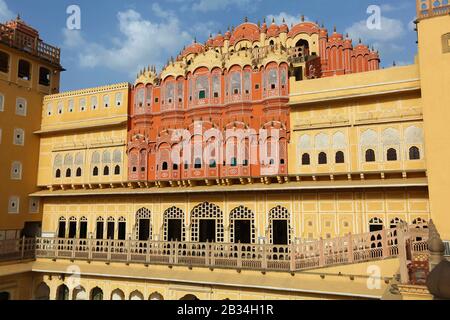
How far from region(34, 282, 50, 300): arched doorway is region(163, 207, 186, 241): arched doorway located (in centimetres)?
747

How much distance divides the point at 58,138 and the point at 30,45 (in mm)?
7227

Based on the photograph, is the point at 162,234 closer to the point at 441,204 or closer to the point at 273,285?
the point at 273,285

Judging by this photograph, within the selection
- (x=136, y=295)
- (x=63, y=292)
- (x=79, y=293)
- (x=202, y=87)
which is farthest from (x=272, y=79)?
(x=63, y=292)

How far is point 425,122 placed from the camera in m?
15.6

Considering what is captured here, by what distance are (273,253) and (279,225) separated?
373cm

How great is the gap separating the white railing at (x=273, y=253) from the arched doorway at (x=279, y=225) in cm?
187

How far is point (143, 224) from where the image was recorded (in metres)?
22.5

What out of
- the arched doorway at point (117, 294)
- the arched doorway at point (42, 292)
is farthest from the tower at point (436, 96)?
the arched doorway at point (42, 292)

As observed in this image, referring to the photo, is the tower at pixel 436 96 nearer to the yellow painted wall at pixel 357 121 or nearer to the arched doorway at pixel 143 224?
the yellow painted wall at pixel 357 121

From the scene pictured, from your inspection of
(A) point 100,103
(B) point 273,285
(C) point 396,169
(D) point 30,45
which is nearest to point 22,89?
(D) point 30,45

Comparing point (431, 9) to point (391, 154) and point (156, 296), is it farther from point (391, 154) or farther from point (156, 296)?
point (156, 296)

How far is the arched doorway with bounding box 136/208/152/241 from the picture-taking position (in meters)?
22.4

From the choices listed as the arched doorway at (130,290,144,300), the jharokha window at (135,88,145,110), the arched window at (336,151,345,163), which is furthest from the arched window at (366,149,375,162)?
the jharokha window at (135,88,145,110)

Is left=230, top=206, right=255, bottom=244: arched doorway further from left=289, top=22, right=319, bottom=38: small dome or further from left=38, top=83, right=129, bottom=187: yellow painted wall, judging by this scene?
left=289, top=22, right=319, bottom=38: small dome
